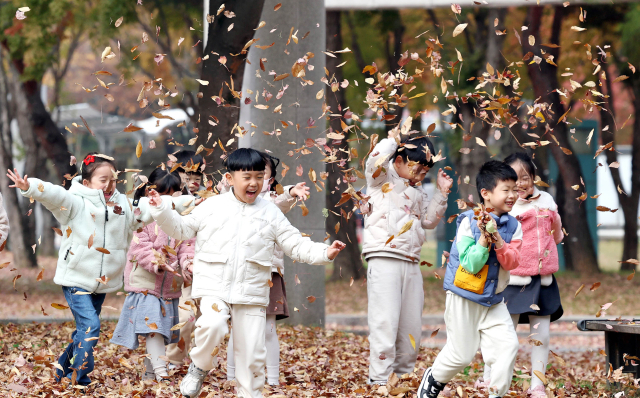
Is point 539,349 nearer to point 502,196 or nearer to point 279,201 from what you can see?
point 502,196

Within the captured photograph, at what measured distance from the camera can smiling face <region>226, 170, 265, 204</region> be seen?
4.93 metres

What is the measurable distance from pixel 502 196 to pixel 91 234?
2824 millimetres

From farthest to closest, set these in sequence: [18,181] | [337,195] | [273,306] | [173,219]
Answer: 1. [337,195]
2. [273,306]
3. [18,181]
4. [173,219]

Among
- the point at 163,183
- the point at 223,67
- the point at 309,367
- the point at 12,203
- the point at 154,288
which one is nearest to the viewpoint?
the point at 154,288

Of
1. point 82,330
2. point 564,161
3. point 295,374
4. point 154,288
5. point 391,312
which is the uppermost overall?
point 564,161

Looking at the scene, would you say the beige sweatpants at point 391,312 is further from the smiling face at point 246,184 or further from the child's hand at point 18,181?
the child's hand at point 18,181

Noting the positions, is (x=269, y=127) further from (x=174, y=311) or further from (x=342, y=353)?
(x=174, y=311)

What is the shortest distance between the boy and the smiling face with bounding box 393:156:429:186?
0.82m

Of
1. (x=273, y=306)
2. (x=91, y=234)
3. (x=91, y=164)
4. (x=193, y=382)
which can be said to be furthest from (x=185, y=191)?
(x=193, y=382)

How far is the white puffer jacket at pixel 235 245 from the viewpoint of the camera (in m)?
4.83

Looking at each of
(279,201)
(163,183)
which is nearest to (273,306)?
(279,201)

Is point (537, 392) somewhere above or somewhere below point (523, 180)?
below

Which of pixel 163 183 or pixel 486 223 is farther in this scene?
pixel 163 183

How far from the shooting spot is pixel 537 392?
18.3 feet
